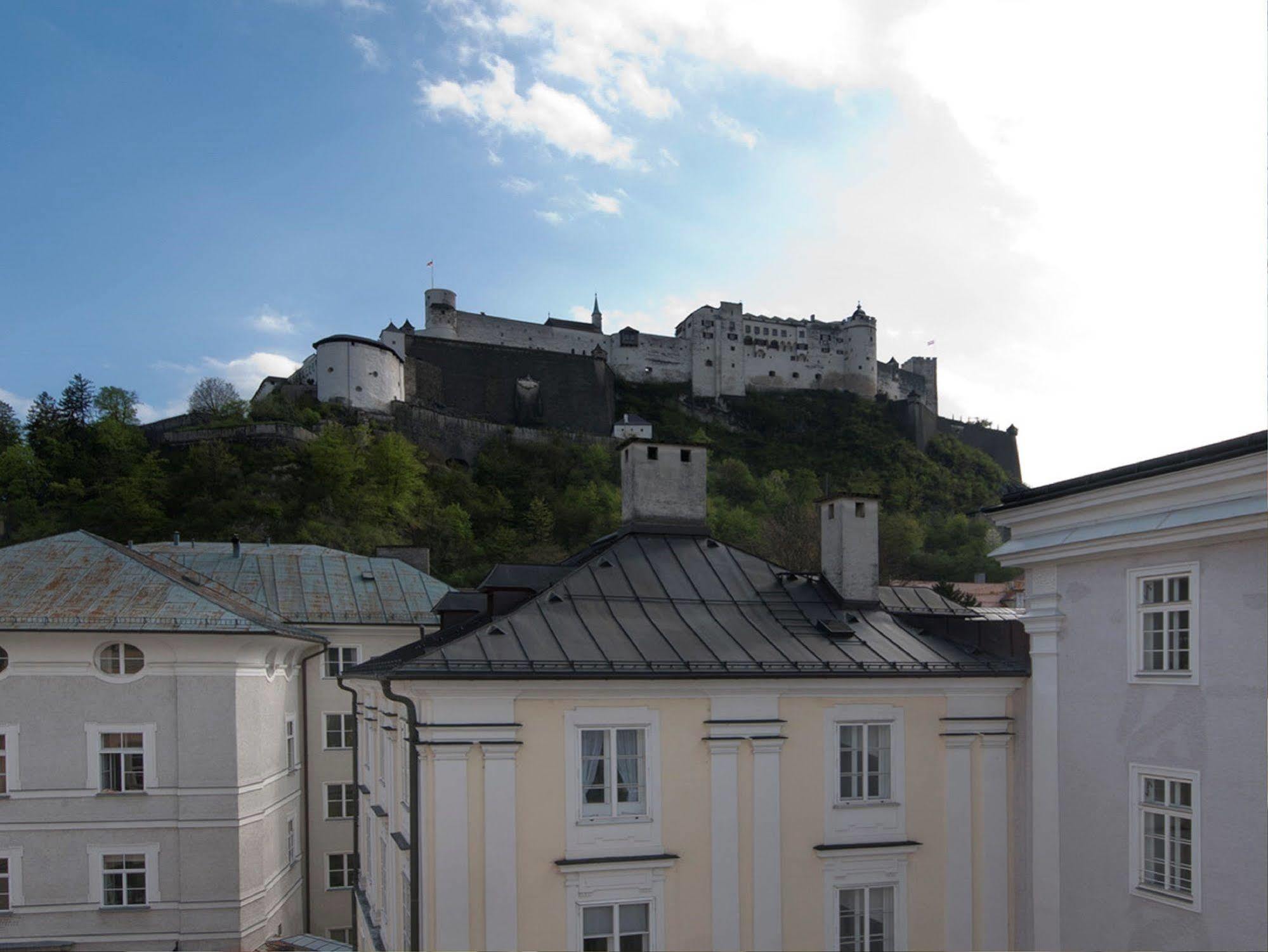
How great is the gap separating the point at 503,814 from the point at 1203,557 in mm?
7868

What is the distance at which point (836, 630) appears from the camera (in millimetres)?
12547

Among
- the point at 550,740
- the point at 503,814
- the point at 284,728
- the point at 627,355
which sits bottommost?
the point at 284,728

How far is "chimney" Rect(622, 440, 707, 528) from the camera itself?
47.0 feet

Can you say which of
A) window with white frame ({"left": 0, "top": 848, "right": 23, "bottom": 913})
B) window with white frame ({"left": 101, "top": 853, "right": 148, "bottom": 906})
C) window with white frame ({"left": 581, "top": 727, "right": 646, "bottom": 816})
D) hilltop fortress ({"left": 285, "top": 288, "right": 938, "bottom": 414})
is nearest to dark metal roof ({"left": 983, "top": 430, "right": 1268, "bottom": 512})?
window with white frame ({"left": 581, "top": 727, "right": 646, "bottom": 816})

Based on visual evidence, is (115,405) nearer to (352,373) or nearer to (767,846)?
(352,373)

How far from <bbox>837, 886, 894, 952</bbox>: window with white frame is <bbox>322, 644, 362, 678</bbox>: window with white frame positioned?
1597 centimetres

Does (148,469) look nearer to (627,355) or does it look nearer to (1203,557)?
(627,355)

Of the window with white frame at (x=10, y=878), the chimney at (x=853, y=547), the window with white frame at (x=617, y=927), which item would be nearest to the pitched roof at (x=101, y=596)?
the window with white frame at (x=10, y=878)

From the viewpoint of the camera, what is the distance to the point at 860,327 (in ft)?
336

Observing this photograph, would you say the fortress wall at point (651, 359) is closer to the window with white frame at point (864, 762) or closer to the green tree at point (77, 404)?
the green tree at point (77, 404)

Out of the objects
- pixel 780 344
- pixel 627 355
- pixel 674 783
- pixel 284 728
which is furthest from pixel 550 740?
pixel 780 344

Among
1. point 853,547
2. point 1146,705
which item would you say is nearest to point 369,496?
point 853,547

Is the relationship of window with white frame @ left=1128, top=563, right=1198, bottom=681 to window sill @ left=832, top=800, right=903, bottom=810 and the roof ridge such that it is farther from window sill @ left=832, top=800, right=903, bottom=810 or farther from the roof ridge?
the roof ridge

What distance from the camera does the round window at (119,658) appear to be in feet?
60.3
